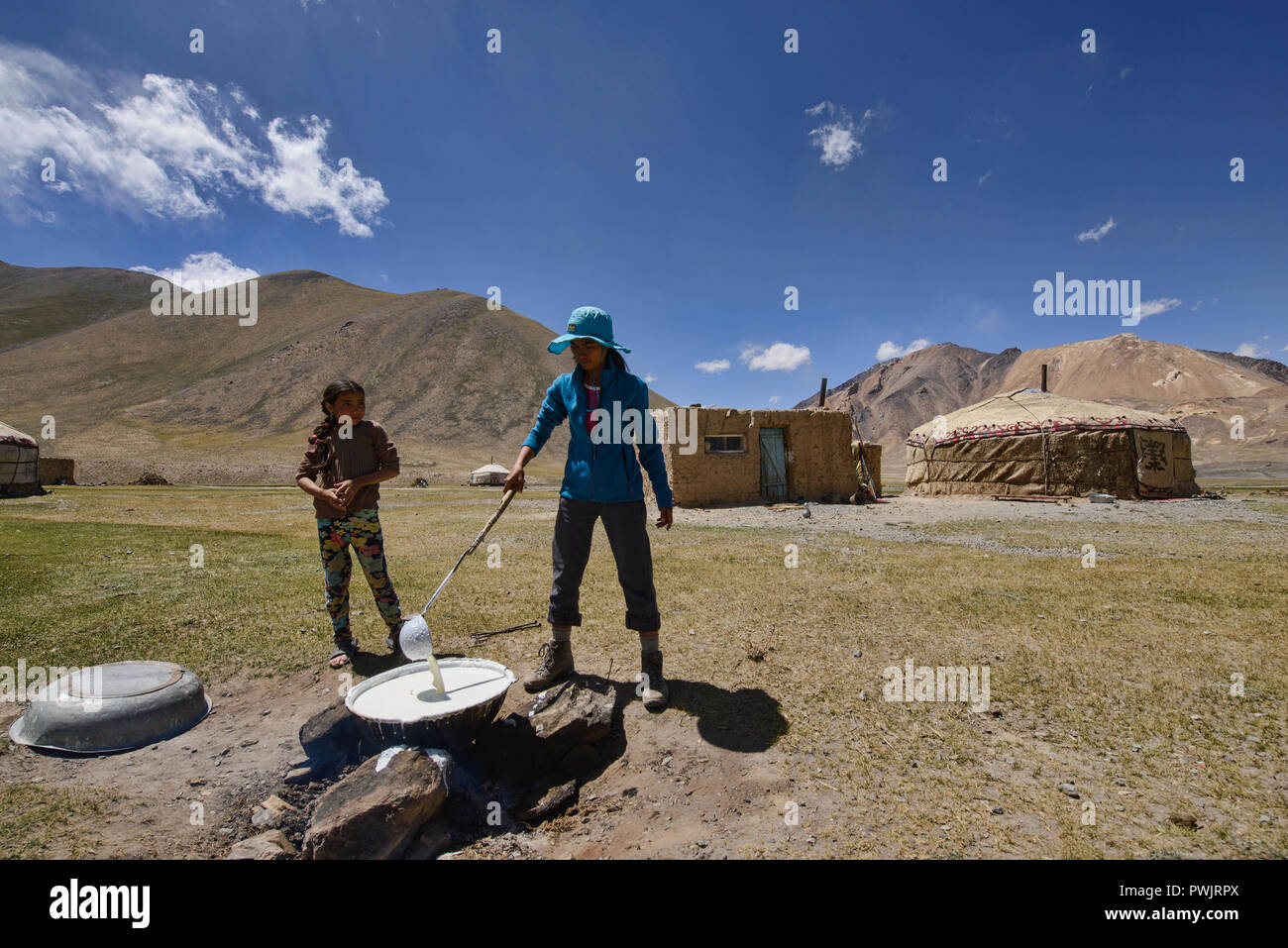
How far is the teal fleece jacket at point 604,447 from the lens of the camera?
3.27 metres

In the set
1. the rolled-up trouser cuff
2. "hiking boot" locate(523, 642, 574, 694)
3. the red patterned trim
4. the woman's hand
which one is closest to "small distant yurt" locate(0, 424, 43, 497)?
the woman's hand

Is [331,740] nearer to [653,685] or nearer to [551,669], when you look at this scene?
[551,669]

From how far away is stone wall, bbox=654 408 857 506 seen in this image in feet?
54.0

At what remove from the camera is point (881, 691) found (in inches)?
130

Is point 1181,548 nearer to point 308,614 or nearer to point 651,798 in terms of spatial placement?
point 651,798

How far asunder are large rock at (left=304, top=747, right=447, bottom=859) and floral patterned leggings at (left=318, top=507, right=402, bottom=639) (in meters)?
1.85

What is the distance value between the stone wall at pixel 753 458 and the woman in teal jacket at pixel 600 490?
12.6m

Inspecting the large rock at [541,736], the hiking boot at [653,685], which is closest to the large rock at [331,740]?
the large rock at [541,736]

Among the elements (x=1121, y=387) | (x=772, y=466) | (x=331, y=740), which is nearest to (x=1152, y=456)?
(x=772, y=466)

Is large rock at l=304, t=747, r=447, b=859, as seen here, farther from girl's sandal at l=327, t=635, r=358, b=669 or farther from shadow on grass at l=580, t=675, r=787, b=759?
girl's sandal at l=327, t=635, r=358, b=669

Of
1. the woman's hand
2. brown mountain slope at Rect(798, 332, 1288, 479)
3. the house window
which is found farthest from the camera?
brown mountain slope at Rect(798, 332, 1288, 479)

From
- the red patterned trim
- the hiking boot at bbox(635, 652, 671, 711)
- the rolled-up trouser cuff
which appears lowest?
the hiking boot at bbox(635, 652, 671, 711)
